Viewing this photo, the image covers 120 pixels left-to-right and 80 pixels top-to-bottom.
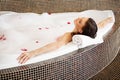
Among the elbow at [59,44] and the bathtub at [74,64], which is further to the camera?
the elbow at [59,44]


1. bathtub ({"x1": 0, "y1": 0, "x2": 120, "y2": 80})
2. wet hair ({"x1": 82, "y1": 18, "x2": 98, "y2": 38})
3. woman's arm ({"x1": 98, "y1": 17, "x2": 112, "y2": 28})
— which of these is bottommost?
bathtub ({"x1": 0, "y1": 0, "x2": 120, "y2": 80})

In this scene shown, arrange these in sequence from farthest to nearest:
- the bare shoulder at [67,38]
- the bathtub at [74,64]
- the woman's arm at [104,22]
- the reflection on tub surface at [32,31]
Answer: the woman's arm at [104,22] < the bare shoulder at [67,38] < the reflection on tub surface at [32,31] < the bathtub at [74,64]

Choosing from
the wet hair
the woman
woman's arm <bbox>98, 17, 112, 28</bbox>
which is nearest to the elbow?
the woman

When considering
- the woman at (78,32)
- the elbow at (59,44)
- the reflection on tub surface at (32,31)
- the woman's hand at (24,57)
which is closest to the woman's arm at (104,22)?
the reflection on tub surface at (32,31)

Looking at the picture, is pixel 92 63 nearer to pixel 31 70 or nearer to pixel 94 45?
pixel 94 45

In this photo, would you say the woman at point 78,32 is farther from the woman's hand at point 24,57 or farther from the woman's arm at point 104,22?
the woman's arm at point 104,22

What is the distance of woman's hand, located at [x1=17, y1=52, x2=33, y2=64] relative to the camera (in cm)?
128

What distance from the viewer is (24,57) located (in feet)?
4.25

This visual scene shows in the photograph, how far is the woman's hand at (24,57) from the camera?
1281mm

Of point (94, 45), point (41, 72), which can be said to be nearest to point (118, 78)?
point (94, 45)

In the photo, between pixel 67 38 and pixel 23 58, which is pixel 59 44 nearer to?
pixel 67 38

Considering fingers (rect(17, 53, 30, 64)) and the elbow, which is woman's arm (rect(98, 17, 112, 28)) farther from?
fingers (rect(17, 53, 30, 64))

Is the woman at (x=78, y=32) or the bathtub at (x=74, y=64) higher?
the woman at (x=78, y=32)

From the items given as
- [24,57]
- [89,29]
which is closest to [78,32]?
[89,29]
